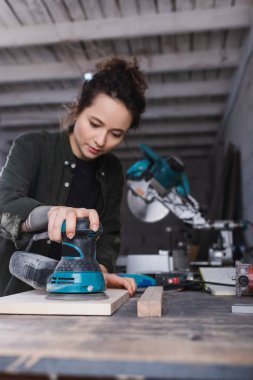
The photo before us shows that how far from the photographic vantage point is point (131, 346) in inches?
21.6

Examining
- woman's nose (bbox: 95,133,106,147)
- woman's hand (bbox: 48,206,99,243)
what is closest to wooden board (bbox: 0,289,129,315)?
woman's hand (bbox: 48,206,99,243)

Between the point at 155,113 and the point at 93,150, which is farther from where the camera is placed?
the point at 155,113

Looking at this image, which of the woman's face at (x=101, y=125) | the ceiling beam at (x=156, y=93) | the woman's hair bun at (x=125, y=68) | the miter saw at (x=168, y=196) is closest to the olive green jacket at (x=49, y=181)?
the woman's face at (x=101, y=125)

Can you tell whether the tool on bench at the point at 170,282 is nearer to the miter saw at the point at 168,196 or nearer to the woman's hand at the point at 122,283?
the woman's hand at the point at 122,283

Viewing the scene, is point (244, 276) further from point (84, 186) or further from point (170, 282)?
point (84, 186)

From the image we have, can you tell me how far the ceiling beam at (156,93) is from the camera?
4324 millimetres

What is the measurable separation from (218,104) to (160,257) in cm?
306

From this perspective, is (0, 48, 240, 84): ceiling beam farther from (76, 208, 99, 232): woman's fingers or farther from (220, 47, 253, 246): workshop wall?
(76, 208, 99, 232): woman's fingers

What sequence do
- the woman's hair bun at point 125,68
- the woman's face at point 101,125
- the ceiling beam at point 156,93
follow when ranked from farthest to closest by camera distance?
the ceiling beam at point 156,93
the woman's hair bun at point 125,68
the woman's face at point 101,125

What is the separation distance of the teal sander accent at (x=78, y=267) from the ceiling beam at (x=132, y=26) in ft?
8.33

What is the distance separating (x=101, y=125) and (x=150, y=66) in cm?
230

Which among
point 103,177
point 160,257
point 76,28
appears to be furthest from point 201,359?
point 76,28

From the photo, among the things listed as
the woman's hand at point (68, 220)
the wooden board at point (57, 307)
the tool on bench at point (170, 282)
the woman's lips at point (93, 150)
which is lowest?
the wooden board at point (57, 307)

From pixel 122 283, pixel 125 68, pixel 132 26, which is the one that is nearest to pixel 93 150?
pixel 125 68
